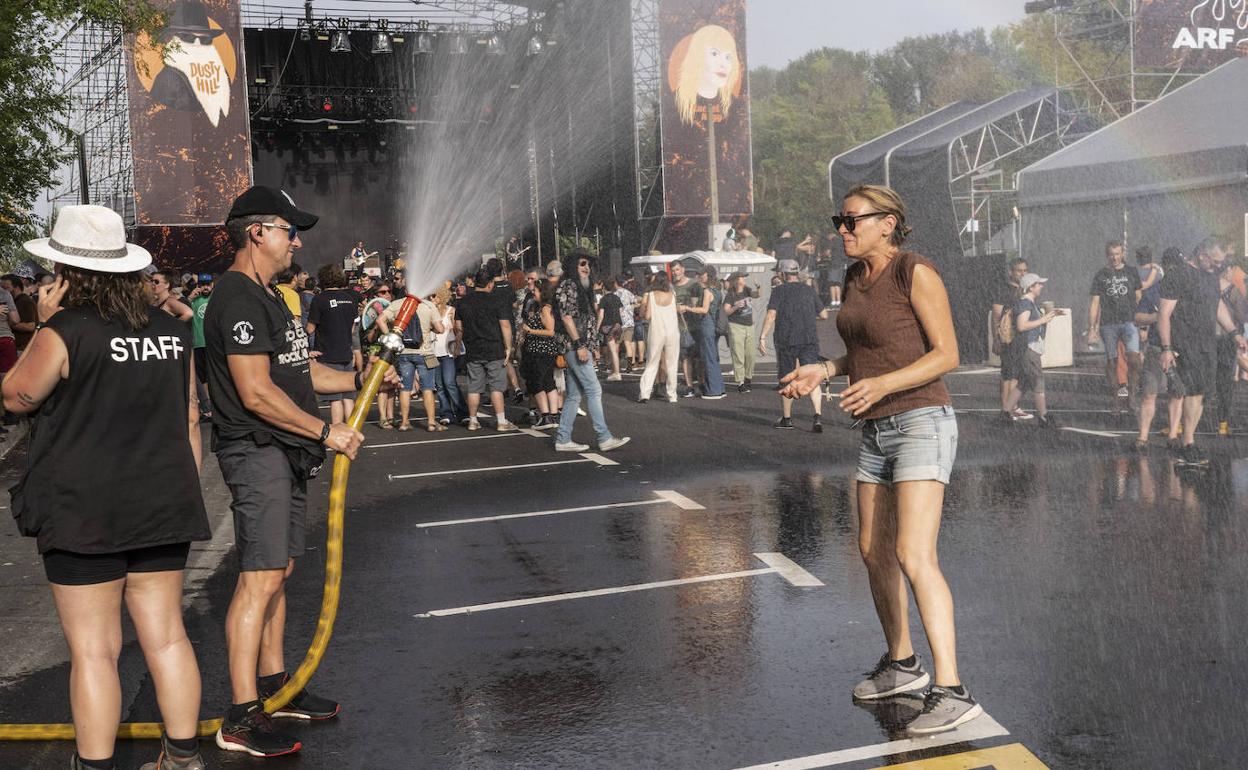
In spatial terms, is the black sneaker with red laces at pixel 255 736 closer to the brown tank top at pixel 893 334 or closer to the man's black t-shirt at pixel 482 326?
the brown tank top at pixel 893 334

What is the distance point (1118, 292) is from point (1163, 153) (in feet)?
21.5

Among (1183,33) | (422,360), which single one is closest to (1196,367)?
(422,360)

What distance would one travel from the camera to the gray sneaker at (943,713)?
14.1 ft

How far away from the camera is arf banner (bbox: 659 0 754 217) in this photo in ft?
114

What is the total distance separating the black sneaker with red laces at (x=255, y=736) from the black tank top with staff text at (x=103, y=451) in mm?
915

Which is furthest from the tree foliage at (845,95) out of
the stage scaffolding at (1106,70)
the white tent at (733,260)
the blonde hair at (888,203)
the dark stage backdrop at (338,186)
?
the blonde hair at (888,203)

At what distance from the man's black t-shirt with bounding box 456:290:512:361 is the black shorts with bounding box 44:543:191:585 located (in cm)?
1013

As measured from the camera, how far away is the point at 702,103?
3494cm

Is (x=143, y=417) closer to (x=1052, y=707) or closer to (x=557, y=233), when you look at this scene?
(x=1052, y=707)

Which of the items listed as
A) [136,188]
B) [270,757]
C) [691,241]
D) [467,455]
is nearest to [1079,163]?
[467,455]

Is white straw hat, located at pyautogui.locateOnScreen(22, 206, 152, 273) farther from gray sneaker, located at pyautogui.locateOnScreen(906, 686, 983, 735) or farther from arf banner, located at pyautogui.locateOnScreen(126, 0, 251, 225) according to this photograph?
arf banner, located at pyautogui.locateOnScreen(126, 0, 251, 225)

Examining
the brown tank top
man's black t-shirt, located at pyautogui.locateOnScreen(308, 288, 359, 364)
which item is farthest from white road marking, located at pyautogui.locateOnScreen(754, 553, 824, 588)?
man's black t-shirt, located at pyautogui.locateOnScreen(308, 288, 359, 364)

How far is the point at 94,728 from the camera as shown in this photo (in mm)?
3686

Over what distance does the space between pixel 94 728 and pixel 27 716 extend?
1.34 m
